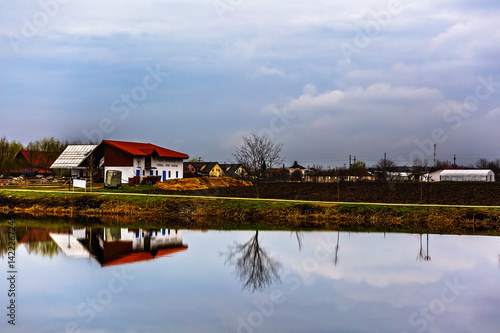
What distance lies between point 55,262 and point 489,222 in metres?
23.6

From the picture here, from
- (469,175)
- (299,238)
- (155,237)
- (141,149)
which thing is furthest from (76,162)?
(469,175)

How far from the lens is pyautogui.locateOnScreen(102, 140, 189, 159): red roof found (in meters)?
55.9

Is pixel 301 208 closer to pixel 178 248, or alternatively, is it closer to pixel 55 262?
pixel 178 248

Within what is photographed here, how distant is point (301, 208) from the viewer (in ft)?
110

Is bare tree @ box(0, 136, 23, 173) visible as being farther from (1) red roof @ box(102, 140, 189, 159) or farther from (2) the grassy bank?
(2) the grassy bank

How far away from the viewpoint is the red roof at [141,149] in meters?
55.9

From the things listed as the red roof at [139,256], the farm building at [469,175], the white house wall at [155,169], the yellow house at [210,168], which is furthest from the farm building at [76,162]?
the farm building at [469,175]

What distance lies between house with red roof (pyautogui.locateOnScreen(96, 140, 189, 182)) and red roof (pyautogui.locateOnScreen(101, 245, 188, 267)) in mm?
34462

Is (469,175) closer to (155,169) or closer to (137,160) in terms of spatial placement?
(155,169)

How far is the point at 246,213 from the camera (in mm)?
33938

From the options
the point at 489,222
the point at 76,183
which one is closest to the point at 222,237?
the point at 489,222

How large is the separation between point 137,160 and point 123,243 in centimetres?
3383

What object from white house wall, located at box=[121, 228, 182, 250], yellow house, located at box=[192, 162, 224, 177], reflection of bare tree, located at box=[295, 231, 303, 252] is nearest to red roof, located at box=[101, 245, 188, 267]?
white house wall, located at box=[121, 228, 182, 250]

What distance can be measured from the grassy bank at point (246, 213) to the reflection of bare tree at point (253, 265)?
6.62 m
